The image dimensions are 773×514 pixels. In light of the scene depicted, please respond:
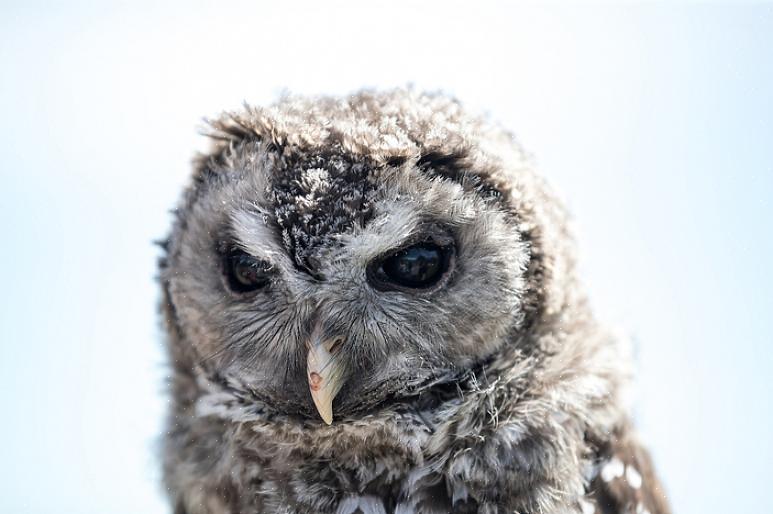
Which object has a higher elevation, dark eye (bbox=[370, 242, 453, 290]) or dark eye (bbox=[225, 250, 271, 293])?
dark eye (bbox=[225, 250, 271, 293])

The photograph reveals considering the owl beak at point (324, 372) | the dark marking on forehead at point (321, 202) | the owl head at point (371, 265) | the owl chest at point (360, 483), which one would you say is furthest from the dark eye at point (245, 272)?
the owl chest at point (360, 483)

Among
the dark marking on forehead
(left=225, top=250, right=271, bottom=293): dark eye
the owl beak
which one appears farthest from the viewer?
(left=225, top=250, right=271, bottom=293): dark eye

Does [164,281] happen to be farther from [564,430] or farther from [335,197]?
[564,430]

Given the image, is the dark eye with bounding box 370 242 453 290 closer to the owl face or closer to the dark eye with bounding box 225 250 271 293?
the owl face

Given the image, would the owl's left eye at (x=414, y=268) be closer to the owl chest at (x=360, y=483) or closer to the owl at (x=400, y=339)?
the owl at (x=400, y=339)

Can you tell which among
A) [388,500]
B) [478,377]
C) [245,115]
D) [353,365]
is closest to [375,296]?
[353,365]

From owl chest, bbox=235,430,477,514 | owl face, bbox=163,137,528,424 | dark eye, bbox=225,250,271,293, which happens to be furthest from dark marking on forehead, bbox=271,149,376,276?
owl chest, bbox=235,430,477,514

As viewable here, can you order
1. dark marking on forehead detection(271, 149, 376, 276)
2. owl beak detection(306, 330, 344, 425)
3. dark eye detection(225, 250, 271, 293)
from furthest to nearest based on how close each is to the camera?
dark eye detection(225, 250, 271, 293), dark marking on forehead detection(271, 149, 376, 276), owl beak detection(306, 330, 344, 425)

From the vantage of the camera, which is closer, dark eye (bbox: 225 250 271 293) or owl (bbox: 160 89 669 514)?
owl (bbox: 160 89 669 514)
